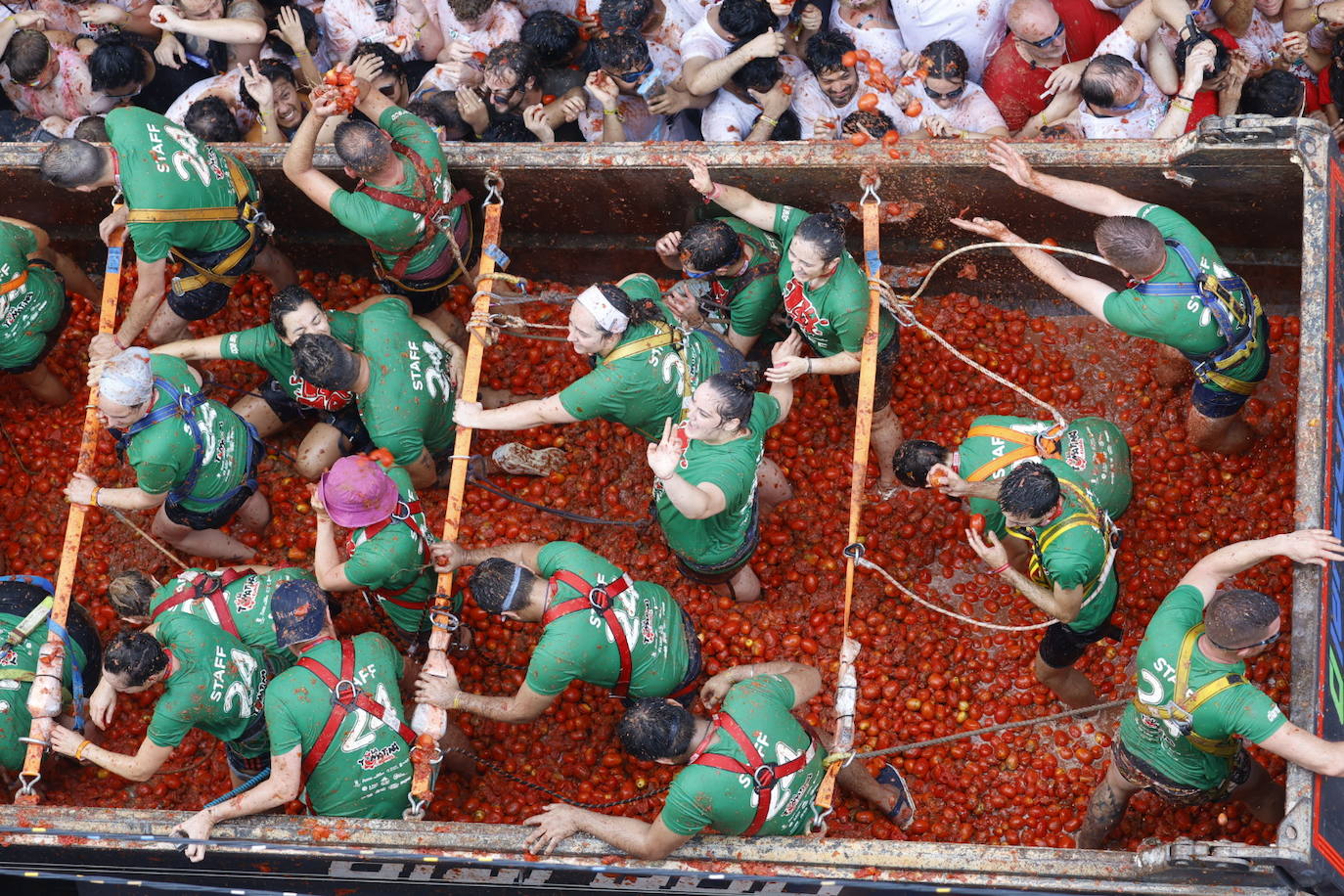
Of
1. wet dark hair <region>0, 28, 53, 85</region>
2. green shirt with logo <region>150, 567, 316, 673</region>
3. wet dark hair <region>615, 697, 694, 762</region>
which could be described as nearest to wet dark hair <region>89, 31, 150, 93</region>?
wet dark hair <region>0, 28, 53, 85</region>

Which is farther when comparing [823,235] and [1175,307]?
[823,235]

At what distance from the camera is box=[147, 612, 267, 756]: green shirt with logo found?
6105 millimetres

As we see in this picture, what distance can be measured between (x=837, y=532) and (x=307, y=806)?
10.7 ft

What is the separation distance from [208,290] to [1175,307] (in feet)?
17.4

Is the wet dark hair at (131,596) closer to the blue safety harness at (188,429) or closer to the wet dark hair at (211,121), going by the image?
the blue safety harness at (188,429)

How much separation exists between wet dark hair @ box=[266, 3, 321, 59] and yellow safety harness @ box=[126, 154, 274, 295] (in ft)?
4.91

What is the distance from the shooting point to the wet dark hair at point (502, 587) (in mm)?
5918

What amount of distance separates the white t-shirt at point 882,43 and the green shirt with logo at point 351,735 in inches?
184

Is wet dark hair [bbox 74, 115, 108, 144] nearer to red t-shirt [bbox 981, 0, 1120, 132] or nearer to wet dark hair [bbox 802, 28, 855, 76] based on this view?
wet dark hair [bbox 802, 28, 855, 76]

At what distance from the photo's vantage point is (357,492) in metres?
6.23

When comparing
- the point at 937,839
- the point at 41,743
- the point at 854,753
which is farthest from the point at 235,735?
the point at 937,839

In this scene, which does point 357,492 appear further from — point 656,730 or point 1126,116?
point 1126,116

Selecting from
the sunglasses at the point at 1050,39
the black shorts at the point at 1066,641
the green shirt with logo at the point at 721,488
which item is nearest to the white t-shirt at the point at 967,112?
the sunglasses at the point at 1050,39

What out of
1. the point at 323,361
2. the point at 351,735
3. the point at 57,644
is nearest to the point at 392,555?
the point at 351,735
